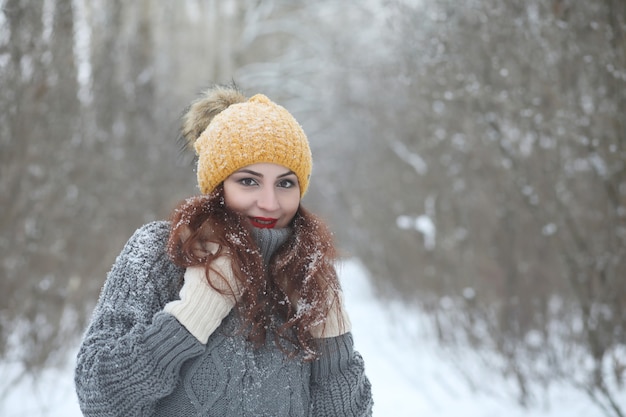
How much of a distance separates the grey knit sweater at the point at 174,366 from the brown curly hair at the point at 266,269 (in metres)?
0.05

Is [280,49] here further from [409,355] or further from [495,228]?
[495,228]

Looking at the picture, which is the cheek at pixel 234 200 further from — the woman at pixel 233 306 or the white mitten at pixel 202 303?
the white mitten at pixel 202 303

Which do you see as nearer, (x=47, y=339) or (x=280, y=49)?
(x=47, y=339)

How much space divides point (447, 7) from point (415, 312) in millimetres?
5864

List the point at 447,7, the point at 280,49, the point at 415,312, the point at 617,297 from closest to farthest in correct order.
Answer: the point at 617,297, the point at 447,7, the point at 415,312, the point at 280,49

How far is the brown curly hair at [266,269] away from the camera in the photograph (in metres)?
1.75

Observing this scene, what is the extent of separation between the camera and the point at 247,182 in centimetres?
189

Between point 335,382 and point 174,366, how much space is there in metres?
0.44

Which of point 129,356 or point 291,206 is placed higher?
point 291,206

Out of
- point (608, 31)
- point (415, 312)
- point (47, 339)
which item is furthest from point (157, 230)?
point (415, 312)

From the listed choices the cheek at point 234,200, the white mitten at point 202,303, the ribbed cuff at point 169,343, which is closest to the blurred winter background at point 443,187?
the cheek at point 234,200

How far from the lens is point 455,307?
6.55 meters

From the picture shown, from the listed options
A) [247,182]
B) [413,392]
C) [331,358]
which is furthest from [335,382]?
[413,392]

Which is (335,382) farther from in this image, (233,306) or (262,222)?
(262,222)
